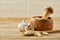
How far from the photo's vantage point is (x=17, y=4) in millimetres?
2035

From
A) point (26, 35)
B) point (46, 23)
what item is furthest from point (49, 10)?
point (26, 35)

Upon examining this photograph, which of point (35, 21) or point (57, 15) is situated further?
point (57, 15)

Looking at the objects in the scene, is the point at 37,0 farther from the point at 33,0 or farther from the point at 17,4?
the point at 17,4

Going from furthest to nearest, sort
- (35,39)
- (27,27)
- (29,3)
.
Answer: (29,3)
(27,27)
(35,39)

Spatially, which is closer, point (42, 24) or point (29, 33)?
point (29, 33)

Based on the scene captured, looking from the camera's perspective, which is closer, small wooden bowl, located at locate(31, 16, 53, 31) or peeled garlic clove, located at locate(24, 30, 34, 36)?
peeled garlic clove, located at locate(24, 30, 34, 36)

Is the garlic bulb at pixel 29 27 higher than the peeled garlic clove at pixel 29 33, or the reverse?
the garlic bulb at pixel 29 27

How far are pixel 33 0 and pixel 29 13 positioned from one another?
138 millimetres

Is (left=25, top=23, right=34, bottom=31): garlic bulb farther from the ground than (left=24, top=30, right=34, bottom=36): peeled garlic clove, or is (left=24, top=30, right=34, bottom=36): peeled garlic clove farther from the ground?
(left=25, top=23, right=34, bottom=31): garlic bulb

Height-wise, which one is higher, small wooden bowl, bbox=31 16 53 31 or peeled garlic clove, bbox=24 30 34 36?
small wooden bowl, bbox=31 16 53 31

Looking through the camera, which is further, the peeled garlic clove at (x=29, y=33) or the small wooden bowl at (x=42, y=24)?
the small wooden bowl at (x=42, y=24)

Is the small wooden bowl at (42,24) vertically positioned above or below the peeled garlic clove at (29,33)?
above

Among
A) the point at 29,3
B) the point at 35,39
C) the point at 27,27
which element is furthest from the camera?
the point at 29,3

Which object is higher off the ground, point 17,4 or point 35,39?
point 17,4
